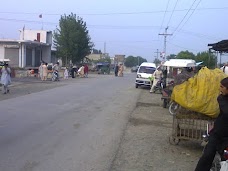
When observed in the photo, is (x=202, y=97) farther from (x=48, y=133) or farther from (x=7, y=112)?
(x=7, y=112)

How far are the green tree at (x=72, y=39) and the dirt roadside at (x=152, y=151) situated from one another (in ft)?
177

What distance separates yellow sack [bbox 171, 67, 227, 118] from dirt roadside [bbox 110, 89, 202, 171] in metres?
1.00

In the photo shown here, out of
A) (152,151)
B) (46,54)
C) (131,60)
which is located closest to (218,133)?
(152,151)

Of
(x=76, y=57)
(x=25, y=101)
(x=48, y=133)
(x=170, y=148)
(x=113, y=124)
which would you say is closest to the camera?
(x=170, y=148)

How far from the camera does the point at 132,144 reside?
937 cm

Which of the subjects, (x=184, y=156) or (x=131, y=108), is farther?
(x=131, y=108)

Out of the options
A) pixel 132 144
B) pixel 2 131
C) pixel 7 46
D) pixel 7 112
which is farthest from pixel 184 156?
pixel 7 46

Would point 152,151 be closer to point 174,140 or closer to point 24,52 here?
point 174,140

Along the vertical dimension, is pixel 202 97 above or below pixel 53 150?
above

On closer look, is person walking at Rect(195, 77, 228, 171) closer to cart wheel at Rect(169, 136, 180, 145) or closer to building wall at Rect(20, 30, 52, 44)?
cart wheel at Rect(169, 136, 180, 145)

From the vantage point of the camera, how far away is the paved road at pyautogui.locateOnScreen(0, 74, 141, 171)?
730cm

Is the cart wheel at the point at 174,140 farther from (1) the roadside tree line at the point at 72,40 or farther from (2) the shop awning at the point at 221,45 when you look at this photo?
(1) the roadside tree line at the point at 72,40

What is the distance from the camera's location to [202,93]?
8.39 m

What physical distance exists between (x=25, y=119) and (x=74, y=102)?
5.87 m
